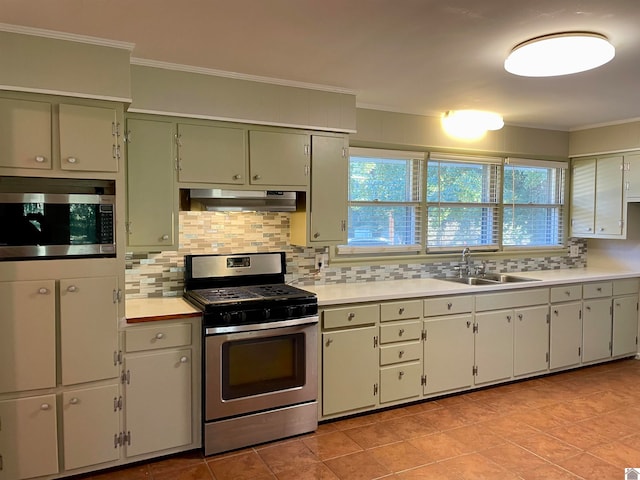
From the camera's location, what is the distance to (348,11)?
2219mm

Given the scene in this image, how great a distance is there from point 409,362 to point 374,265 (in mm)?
923

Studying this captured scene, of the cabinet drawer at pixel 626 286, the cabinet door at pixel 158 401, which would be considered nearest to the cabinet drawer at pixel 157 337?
the cabinet door at pixel 158 401

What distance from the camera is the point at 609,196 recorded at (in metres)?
4.98

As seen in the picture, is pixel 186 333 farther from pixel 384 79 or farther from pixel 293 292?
pixel 384 79

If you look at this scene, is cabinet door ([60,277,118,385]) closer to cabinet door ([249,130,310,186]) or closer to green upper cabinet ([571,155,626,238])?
cabinet door ([249,130,310,186])

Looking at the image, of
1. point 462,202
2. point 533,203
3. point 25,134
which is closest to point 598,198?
point 533,203

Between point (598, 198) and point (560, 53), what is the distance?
10.1ft

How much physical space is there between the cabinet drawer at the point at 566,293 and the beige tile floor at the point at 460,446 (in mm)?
846

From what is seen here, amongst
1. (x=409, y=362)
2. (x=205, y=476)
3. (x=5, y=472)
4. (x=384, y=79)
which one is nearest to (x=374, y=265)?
(x=409, y=362)

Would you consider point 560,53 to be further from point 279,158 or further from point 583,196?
point 583,196

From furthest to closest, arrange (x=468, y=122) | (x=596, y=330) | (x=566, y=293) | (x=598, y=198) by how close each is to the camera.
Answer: (x=598, y=198), (x=596, y=330), (x=566, y=293), (x=468, y=122)

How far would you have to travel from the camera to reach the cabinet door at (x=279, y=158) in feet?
11.0

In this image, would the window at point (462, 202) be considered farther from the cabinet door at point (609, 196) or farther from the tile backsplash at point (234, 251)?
the cabinet door at point (609, 196)

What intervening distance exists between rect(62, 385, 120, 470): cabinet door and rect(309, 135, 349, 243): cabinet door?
1.71 metres
